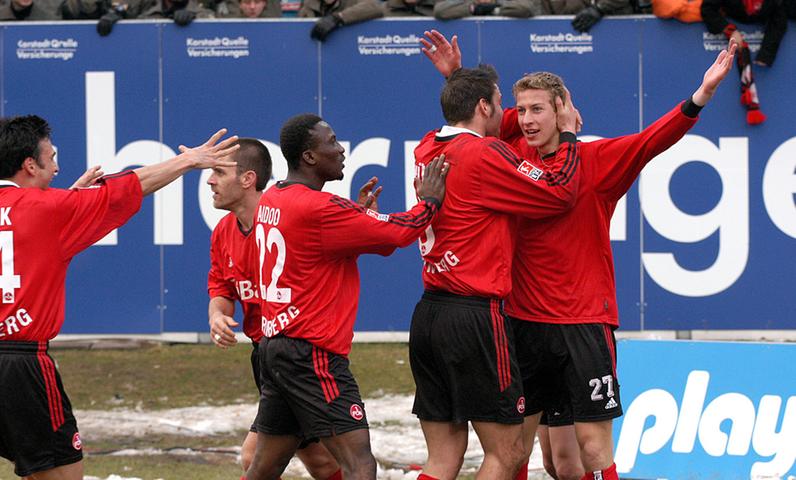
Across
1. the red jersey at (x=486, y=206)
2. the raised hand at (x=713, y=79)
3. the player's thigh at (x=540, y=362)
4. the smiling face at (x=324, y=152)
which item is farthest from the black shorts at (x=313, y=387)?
the raised hand at (x=713, y=79)

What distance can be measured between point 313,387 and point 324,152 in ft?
3.88

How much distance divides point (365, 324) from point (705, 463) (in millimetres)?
5942

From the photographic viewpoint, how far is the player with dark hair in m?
6.50

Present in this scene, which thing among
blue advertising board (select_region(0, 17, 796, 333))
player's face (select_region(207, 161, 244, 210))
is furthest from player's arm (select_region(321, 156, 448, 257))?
blue advertising board (select_region(0, 17, 796, 333))

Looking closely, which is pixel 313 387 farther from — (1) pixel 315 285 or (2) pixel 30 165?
(2) pixel 30 165

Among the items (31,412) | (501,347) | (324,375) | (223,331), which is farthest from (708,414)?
(31,412)

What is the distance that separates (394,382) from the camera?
12273 millimetres

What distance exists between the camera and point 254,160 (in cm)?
768

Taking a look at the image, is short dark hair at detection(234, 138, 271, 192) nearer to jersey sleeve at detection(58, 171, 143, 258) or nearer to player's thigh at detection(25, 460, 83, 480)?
jersey sleeve at detection(58, 171, 143, 258)

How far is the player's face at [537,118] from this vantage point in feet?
22.5

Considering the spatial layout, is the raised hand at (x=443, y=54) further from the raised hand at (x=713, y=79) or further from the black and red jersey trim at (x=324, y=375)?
Answer: the black and red jersey trim at (x=324, y=375)

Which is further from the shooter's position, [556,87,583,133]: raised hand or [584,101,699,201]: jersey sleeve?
[556,87,583,133]: raised hand

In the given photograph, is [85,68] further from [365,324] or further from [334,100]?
[365,324]

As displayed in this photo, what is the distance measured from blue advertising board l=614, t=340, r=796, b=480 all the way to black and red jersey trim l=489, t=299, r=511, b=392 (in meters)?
2.11
